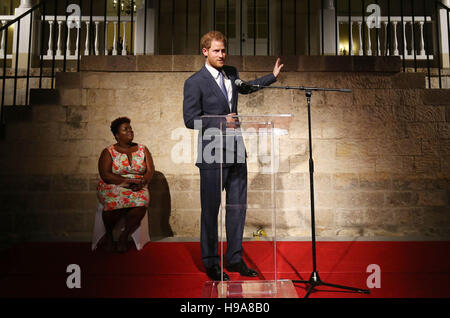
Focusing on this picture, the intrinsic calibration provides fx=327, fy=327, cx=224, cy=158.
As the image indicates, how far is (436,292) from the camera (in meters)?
1.94

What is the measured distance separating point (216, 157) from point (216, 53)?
0.73 meters

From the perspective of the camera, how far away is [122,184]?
3.15 meters

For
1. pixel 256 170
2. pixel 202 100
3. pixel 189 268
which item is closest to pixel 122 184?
pixel 189 268

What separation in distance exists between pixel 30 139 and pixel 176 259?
2394mm

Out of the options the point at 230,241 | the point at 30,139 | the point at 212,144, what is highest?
the point at 30,139

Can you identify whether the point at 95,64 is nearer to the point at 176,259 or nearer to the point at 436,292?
the point at 176,259

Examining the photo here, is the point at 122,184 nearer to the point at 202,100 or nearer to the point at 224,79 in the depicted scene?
the point at 202,100

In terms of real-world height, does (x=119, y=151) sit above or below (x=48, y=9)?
below

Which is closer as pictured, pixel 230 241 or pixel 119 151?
pixel 230 241

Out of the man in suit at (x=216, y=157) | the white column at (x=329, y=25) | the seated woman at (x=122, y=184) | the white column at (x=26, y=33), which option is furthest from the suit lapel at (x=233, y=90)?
the white column at (x=26, y=33)
